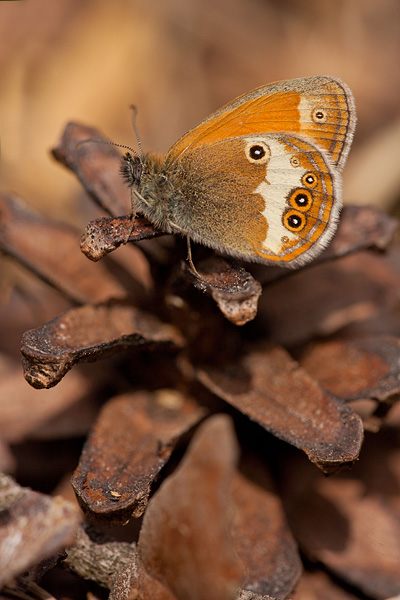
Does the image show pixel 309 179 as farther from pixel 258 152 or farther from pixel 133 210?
pixel 133 210

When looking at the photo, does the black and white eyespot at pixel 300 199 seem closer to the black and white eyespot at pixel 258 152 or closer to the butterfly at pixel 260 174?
the butterfly at pixel 260 174

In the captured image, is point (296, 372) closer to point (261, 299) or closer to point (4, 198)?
point (261, 299)

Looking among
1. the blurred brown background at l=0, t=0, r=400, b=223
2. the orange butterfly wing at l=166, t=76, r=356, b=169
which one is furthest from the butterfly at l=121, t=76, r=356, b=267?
the blurred brown background at l=0, t=0, r=400, b=223

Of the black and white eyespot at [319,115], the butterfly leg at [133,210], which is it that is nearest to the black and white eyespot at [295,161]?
the black and white eyespot at [319,115]

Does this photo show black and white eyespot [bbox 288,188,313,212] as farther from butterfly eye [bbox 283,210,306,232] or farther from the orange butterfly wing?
the orange butterfly wing

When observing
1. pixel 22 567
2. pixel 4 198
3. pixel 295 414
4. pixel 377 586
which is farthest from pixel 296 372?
pixel 4 198
